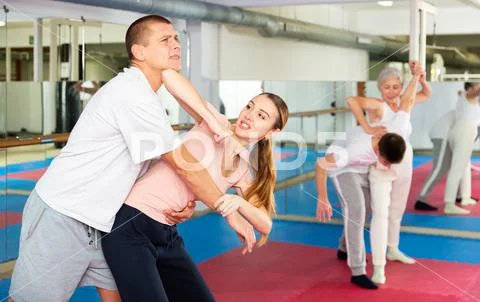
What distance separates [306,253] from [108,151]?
3.57 metres

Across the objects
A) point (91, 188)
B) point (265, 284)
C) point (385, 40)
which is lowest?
point (265, 284)

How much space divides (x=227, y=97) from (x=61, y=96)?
1.87 m

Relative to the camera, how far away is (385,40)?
6816mm

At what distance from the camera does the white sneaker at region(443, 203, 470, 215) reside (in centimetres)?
635

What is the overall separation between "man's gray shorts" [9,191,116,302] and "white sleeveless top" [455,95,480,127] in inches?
180

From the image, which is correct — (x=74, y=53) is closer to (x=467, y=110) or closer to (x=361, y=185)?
(x=361, y=185)

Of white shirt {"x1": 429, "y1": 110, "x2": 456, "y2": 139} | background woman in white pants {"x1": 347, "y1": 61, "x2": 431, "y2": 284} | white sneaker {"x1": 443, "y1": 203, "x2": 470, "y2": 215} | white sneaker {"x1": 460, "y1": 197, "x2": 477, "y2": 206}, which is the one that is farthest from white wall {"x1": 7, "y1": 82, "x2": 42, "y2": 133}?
white sneaker {"x1": 460, "y1": 197, "x2": 477, "y2": 206}

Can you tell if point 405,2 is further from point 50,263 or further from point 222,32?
point 50,263

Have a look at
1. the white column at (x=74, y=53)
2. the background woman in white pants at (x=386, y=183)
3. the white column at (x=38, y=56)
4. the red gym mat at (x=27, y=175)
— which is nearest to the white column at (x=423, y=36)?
the background woman in white pants at (x=386, y=183)

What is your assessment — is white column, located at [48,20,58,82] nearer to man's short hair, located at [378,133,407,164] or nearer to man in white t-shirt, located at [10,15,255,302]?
man's short hair, located at [378,133,407,164]

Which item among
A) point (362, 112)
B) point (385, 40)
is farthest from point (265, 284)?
point (385, 40)

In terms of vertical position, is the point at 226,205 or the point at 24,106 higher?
the point at 24,106

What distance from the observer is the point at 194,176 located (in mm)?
2170

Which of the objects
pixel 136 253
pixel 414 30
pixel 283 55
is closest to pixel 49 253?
pixel 136 253
